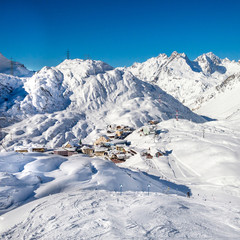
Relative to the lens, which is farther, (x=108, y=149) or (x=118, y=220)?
(x=108, y=149)

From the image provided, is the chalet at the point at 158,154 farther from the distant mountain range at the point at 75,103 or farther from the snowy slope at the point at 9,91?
the snowy slope at the point at 9,91

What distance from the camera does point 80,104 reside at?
337 feet

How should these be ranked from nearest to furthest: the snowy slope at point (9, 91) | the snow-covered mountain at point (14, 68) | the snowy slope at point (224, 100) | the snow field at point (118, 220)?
the snow field at point (118, 220)
the snowy slope at point (9, 91)
the snowy slope at point (224, 100)
the snow-covered mountain at point (14, 68)

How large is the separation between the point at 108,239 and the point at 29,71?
534 ft

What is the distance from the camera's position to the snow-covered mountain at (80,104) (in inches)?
3184

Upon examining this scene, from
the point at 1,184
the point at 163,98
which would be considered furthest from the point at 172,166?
the point at 163,98

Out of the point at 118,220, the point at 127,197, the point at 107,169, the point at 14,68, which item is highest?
the point at 14,68

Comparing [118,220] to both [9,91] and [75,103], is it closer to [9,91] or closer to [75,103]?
[75,103]

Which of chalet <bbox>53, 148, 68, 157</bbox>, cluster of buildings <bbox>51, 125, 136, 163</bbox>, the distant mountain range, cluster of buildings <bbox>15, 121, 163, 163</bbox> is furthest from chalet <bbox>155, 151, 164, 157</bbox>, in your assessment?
the distant mountain range

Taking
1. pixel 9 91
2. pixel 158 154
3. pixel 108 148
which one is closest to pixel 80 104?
pixel 9 91

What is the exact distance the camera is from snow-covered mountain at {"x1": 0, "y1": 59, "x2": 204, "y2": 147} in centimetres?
8088

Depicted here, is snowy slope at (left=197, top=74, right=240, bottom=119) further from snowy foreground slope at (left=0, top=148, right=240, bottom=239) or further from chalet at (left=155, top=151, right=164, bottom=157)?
snowy foreground slope at (left=0, top=148, right=240, bottom=239)

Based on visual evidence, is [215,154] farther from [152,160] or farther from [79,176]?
[79,176]

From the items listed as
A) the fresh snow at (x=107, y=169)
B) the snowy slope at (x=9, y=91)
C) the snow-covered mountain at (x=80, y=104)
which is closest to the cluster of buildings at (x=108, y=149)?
the fresh snow at (x=107, y=169)
